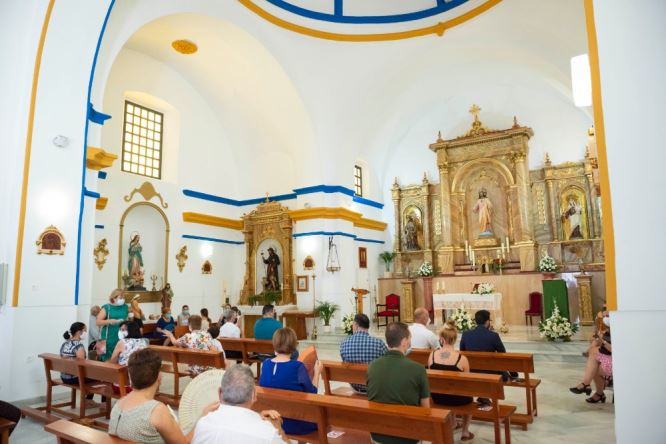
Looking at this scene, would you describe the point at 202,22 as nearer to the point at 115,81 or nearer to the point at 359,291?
the point at 115,81

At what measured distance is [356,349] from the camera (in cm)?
439

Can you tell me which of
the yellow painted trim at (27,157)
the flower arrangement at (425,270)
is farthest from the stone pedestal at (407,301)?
the yellow painted trim at (27,157)

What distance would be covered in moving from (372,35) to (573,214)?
847cm

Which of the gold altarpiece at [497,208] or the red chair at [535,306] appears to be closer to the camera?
the red chair at [535,306]

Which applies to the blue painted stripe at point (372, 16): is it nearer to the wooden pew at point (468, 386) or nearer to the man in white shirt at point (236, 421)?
the wooden pew at point (468, 386)

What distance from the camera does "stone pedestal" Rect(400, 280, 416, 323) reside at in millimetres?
15248

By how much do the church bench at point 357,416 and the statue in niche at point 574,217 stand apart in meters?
13.2

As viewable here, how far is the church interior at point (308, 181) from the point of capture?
6.46m

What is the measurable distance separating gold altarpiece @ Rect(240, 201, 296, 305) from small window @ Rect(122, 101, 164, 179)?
3254 millimetres

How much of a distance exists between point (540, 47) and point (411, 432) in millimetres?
12102

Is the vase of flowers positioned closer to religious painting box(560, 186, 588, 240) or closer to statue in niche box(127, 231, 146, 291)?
religious painting box(560, 186, 588, 240)

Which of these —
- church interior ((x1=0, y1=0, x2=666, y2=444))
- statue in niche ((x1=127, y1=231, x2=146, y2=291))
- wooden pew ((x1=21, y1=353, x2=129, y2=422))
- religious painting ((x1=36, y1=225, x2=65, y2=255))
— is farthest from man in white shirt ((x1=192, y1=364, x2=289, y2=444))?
statue in niche ((x1=127, y1=231, x2=146, y2=291))

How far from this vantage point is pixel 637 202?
282cm

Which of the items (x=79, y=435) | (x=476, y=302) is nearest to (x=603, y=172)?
(x=79, y=435)
